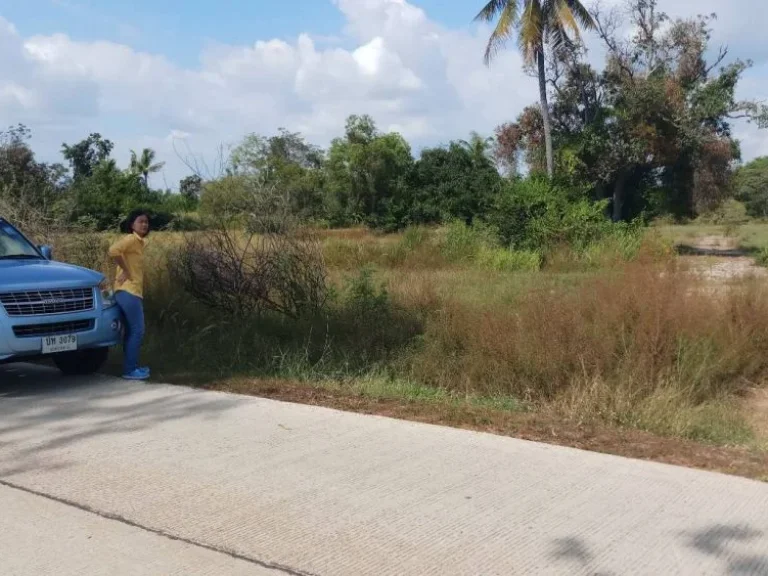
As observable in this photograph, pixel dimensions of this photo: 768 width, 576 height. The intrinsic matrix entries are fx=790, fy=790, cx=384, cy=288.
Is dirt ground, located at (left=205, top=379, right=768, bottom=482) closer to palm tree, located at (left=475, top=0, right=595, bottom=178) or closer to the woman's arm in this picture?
the woman's arm

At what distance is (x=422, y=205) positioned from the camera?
37812 millimetres

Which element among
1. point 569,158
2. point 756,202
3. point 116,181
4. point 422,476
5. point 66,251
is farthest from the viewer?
point 756,202

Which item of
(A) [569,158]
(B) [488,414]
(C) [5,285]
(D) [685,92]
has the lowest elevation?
(B) [488,414]

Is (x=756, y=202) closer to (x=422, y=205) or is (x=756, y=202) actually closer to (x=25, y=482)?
(x=422, y=205)

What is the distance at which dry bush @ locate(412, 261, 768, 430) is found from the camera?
7.76m

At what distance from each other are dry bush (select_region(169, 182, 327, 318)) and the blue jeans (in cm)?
285

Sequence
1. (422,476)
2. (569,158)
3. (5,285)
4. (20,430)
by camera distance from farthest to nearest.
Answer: (569,158) < (5,285) < (20,430) < (422,476)

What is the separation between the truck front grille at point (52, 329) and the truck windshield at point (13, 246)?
124 centimetres

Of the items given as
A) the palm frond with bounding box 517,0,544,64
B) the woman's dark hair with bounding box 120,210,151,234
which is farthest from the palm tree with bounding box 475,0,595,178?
the woman's dark hair with bounding box 120,210,151,234

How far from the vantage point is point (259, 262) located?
11398 millimetres

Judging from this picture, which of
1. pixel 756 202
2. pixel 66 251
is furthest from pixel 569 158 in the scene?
pixel 756 202

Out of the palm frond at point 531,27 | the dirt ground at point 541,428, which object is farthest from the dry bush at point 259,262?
the palm frond at point 531,27

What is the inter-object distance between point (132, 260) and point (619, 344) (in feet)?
17.2

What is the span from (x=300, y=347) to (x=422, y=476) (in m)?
4.74
